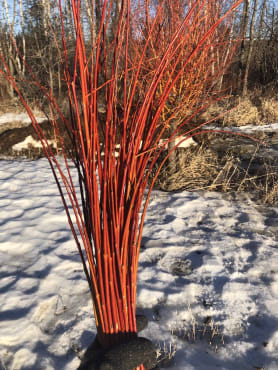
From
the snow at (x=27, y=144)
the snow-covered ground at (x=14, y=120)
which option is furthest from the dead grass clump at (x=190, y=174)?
the snow-covered ground at (x=14, y=120)

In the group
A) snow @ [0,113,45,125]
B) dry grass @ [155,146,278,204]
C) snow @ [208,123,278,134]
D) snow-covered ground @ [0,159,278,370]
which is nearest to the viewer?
snow-covered ground @ [0,159,278,370]

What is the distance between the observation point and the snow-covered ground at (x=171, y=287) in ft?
5.38

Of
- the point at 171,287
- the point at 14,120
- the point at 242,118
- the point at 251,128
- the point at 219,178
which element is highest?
the point at 14,120

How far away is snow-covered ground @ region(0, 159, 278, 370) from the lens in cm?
164

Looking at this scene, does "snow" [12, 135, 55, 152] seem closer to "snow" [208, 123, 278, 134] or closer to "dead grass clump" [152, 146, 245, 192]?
"dead grass clump" [152, 146, 245, 192]

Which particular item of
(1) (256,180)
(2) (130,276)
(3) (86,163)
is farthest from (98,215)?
(1) (256,180)

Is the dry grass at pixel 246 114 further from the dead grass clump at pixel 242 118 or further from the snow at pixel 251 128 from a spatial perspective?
the snow at pixel 251 128

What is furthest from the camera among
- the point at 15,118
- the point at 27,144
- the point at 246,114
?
the point at 246,114

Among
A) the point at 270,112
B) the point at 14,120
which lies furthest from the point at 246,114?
the point at 14,120

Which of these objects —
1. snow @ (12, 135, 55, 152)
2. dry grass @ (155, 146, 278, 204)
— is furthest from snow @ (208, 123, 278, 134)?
snow @ (12, 135, 55, 152)

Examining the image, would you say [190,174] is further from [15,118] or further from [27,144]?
[15,118]

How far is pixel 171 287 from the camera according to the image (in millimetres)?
2102

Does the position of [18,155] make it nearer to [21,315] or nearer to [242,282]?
[21,315]

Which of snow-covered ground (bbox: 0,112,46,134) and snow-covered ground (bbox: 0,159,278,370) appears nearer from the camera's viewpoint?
snow-covered ground (bbox: 0,159,278,370)
